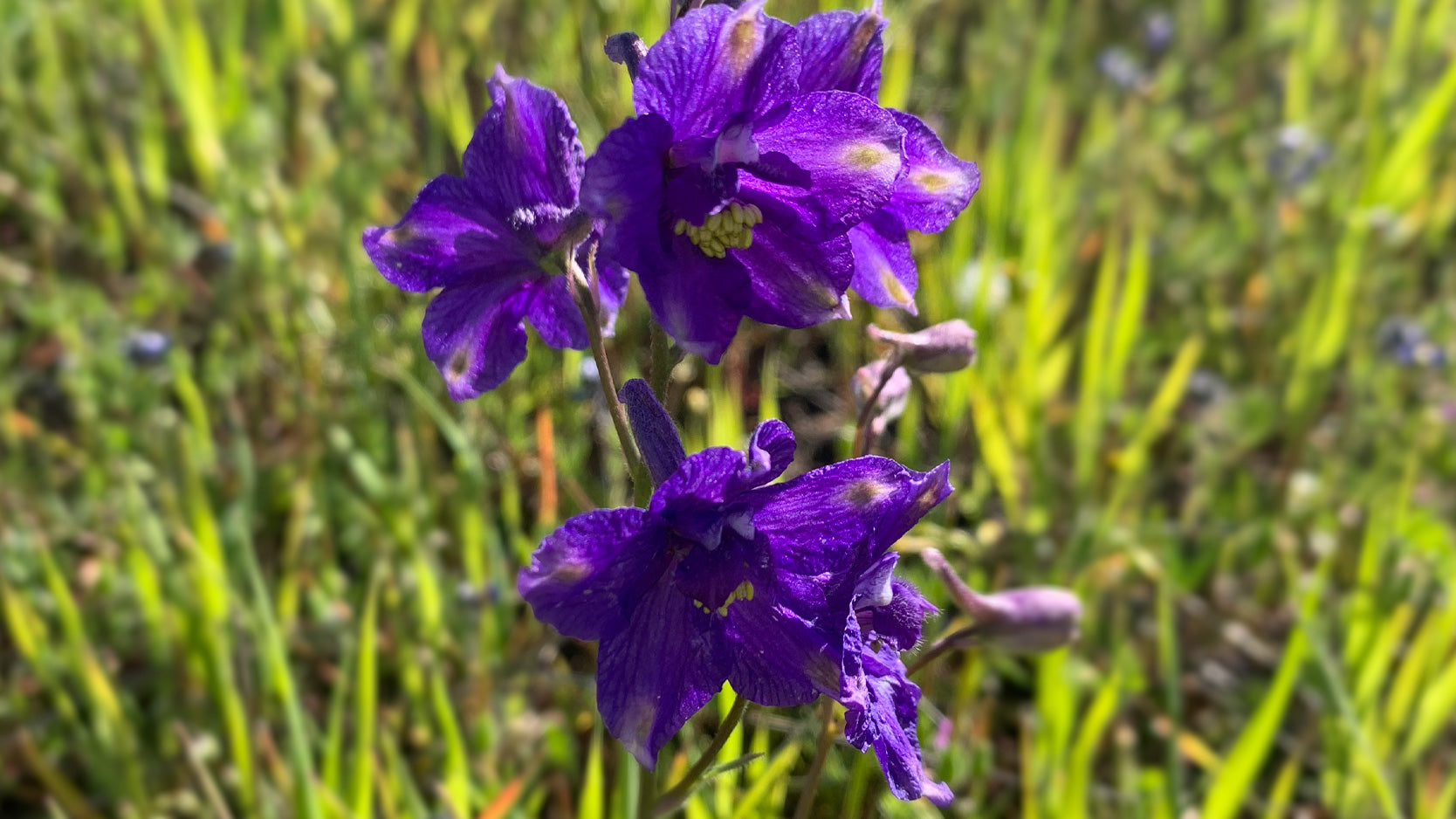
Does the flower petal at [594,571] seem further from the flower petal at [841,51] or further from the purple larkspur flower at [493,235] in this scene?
the flower petal at [841,51]

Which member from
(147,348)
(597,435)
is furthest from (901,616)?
(147,348)

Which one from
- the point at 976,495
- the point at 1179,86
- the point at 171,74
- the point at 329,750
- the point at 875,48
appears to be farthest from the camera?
the point at 1179,86

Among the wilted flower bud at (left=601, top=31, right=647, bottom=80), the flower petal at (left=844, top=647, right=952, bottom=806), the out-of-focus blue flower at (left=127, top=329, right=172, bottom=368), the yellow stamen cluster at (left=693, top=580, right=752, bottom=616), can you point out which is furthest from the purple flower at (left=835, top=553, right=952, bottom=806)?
the out-of-focus blue flower at (left=127, top=329, right=172, bottom=368)

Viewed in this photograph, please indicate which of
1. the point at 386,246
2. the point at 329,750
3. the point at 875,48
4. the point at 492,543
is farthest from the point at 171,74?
the point at 875,48

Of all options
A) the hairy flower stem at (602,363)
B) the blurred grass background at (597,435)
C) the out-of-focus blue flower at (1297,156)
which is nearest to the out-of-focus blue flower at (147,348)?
the blurred grass background at (597,435)

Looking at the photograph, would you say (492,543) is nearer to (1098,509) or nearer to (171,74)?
(1098,509)

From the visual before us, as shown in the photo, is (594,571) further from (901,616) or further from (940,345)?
(940,345)
